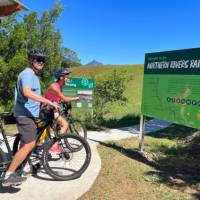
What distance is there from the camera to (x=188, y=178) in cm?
631

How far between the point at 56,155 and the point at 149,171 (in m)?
1.87

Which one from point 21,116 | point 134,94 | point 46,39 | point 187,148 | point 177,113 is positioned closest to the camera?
point 21,116

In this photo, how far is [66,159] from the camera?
5.79 metres

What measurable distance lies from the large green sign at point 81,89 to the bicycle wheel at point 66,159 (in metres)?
5.71

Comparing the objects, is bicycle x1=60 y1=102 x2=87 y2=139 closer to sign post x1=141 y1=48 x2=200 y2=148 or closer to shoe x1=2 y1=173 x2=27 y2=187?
sign post x1=141 y1=48 x2=200 y2=148

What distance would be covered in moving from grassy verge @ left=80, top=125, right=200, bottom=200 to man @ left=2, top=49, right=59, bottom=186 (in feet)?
3.39

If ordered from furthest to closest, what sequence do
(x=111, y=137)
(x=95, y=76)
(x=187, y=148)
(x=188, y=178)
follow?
(x=95, y=76) < (x=111, y=137) < (x=187, y=148) < (x=188, y=178)

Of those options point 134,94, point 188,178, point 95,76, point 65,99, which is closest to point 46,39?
point 95,76

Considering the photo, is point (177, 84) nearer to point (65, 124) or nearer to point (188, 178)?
point (188, 178)

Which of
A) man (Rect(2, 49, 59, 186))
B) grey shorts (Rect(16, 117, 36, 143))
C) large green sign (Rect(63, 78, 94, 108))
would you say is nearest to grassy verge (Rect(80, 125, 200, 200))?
man (Rect(2, 49, 59, 186))

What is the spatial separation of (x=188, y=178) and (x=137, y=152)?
1.89 metres

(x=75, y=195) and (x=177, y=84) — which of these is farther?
(x=177, y=84)

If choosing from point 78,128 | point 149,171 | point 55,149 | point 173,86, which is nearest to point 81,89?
point 78,128

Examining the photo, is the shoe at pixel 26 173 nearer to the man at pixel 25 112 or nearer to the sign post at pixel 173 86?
the man at pixel 25 112
